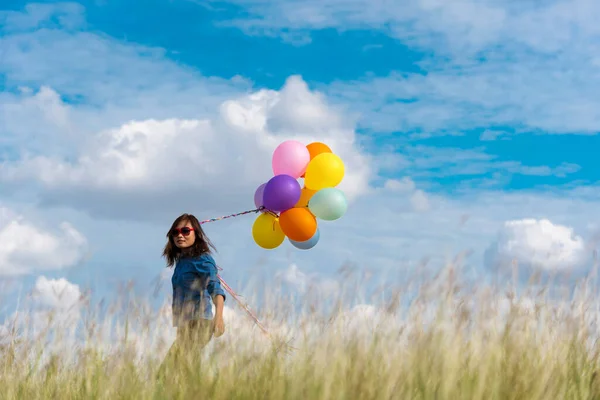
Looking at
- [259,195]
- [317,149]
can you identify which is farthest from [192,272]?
[317,149]

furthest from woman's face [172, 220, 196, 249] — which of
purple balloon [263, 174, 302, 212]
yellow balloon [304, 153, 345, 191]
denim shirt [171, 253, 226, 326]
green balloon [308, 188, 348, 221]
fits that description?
yellow balloon [304, 153, 345, 191]

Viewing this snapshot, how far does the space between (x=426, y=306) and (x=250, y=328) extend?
103cm

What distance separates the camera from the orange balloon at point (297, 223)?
731 cm

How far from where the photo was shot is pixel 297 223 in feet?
24.0

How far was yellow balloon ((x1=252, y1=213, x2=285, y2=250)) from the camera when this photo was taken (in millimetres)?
7617

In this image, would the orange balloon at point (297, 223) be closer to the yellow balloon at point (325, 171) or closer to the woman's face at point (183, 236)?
the yellow balloon at point (325, 171)

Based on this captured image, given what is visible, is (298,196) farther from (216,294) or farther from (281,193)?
(216,294)

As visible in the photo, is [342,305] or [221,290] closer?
[342,305]

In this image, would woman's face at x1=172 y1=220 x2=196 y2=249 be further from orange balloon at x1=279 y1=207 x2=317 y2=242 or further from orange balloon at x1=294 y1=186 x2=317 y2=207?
orange balloon at x1=294 y1=186 x2=317 y2=207

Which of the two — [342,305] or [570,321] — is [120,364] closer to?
[342,305]

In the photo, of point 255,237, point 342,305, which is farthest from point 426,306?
point 255,237

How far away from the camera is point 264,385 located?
3541 mm

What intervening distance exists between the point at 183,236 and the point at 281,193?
171cm

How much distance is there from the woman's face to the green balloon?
1881mm
